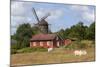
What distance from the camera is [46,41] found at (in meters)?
2.63

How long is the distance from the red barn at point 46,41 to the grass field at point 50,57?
0.09 metres

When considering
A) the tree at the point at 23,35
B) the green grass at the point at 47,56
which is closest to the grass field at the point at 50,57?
the green grass at the point at 47,56

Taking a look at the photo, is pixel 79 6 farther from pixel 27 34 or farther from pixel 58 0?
pixel 27 34

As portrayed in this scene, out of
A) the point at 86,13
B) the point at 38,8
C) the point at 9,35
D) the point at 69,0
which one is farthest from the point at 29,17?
the point at 86,13

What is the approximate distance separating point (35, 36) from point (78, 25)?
0.61m

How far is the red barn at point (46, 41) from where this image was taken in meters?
2.58

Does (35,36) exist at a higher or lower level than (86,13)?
lower

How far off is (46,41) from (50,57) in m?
0.21

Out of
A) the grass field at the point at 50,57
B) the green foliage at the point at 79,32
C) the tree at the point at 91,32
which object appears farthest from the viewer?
the tree at the point at 91,32

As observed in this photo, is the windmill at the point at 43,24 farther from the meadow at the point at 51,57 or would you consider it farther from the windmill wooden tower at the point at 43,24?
the meadow at the point at 51,57

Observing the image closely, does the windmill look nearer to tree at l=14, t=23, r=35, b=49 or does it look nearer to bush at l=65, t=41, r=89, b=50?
tree at l=14, t=23, r=35, b=49

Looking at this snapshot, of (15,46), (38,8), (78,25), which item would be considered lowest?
(15,46)

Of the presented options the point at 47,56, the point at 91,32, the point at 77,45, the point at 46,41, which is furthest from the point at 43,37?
the point at 91,32

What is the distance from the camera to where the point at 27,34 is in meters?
2.56
